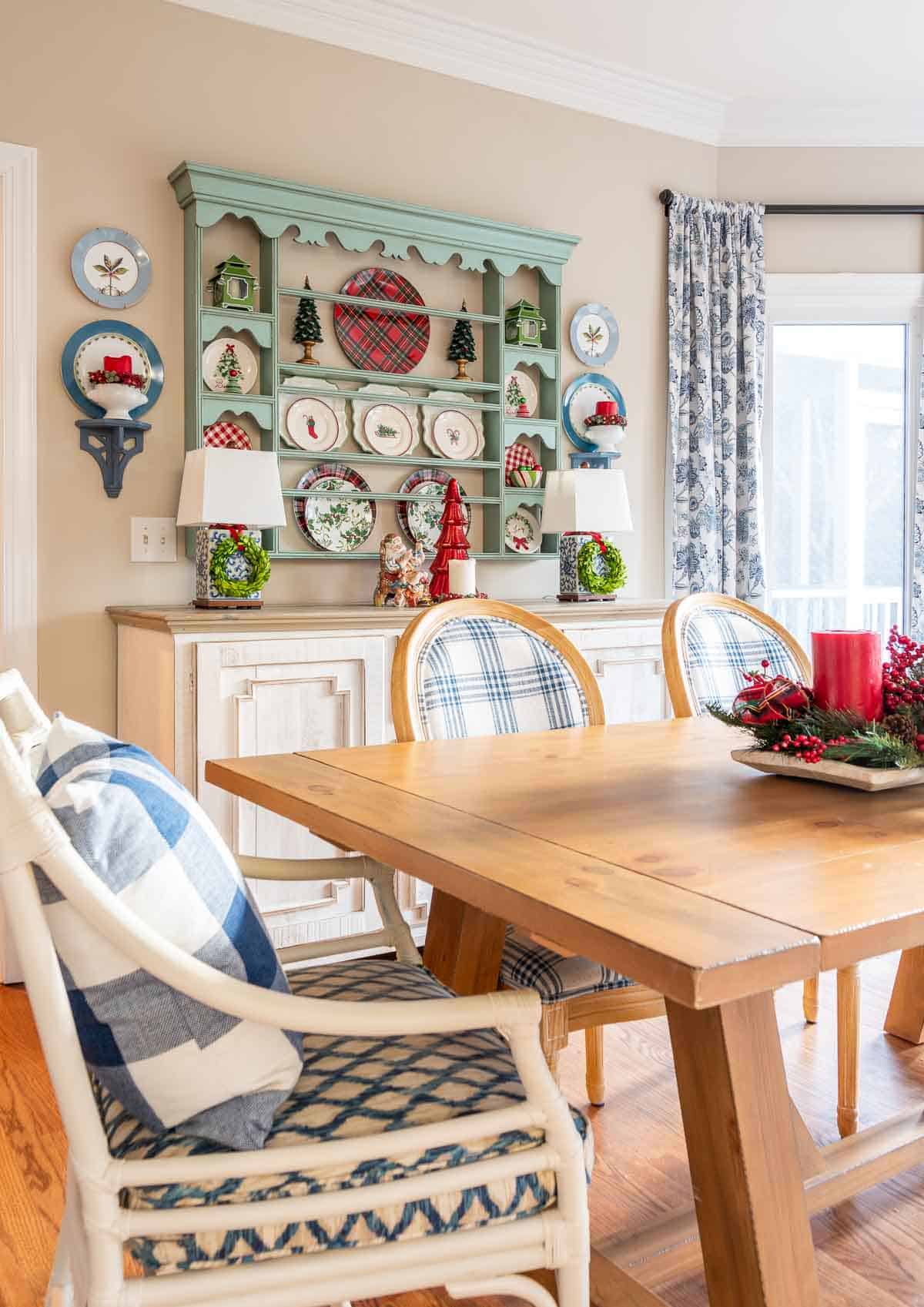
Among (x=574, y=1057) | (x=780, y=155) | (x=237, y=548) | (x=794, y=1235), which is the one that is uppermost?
(x=780, y=155)

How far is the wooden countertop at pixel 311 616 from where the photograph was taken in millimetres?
2619

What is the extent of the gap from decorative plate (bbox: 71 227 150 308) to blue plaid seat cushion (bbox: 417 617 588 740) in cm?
154

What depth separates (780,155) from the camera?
13.4 feet

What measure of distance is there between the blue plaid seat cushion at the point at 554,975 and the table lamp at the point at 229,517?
149 centimetres

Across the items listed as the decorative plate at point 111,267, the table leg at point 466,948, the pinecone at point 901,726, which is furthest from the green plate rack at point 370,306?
the pinecone at point 901,726

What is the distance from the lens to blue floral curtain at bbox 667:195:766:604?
3951 millimetres

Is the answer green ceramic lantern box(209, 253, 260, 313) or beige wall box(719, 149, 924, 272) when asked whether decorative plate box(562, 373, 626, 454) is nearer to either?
beige wall box(719, 149, 924, 272)

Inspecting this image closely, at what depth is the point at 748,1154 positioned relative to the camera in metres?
1.00

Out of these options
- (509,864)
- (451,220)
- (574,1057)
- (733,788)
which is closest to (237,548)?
(451,220)

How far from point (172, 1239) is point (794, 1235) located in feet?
1.81

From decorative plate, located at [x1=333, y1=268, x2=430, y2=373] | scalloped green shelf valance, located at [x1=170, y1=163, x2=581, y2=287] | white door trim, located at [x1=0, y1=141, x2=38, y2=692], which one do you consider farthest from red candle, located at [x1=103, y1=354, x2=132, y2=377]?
decorative plate, located at [x1=333, y1=268, x2=430, y2=373]

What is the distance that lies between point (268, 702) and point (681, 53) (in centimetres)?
254

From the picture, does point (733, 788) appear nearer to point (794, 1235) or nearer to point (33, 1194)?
point (794, 1235)

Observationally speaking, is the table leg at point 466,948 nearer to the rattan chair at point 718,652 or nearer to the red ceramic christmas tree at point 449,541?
the rattan chair at point 718,652
